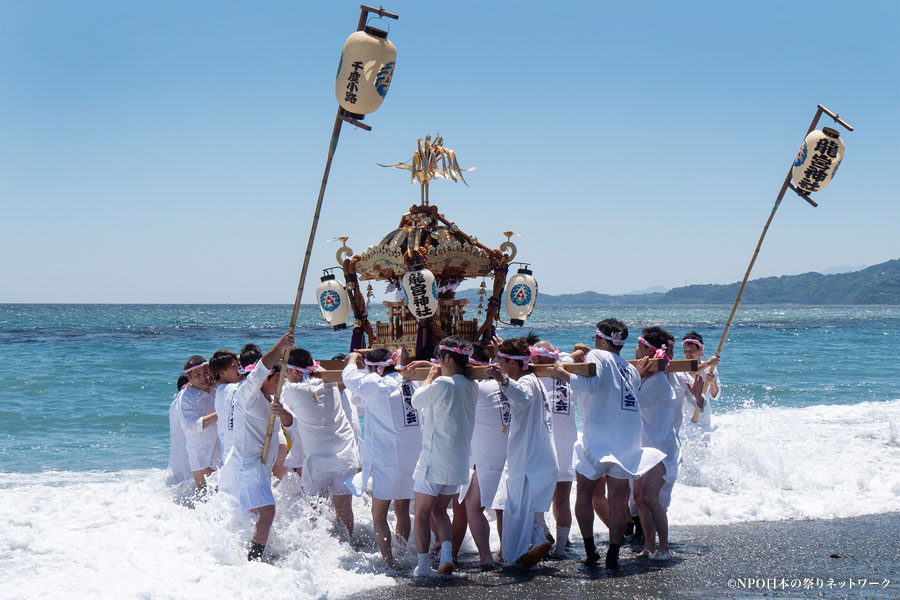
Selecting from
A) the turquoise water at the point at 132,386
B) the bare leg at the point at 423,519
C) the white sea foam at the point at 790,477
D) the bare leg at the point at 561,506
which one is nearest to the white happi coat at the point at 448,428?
the bare leg at the point at 423,519

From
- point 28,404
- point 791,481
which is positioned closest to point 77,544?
point 791,481

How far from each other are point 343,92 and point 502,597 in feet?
13.3

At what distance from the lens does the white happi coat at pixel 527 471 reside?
588 centimetres

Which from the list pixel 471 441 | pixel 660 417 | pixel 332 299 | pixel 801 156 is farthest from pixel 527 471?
pixel 801 156

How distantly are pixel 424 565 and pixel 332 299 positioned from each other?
375cm

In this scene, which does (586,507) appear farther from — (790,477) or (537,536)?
(790,477)

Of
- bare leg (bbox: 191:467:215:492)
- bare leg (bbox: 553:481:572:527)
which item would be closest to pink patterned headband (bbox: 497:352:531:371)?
bare leg (bbox: 553:481:572:527)

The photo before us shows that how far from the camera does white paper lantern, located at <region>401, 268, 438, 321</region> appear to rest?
24.8 feet

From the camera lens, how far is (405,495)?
624 centimetres

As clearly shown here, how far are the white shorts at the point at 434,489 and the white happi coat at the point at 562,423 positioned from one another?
1.35 m

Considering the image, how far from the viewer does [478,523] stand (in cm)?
609

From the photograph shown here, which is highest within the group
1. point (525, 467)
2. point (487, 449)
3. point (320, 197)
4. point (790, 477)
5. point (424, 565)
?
point (320, 197)

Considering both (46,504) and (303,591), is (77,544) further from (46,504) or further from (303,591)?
(303,591)

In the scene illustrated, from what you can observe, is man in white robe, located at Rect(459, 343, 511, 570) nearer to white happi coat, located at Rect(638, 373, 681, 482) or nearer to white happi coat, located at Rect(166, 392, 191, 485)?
white happi coat, located at Rect(638, 373, 681, 482)
